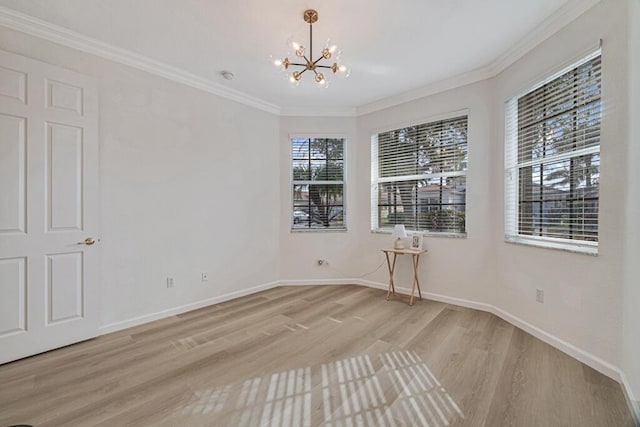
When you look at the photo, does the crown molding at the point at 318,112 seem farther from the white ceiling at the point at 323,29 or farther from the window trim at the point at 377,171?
the white ceiling at the point at 323,29

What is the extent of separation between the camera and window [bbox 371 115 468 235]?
367 cm

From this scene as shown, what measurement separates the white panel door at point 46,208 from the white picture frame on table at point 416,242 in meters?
3.57

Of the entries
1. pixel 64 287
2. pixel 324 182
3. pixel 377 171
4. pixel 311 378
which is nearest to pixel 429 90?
pixel 377 171

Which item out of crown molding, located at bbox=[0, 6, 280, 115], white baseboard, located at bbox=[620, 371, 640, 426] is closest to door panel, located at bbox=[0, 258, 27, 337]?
crown molding, located at bbox=[0, 6, 280, 115]

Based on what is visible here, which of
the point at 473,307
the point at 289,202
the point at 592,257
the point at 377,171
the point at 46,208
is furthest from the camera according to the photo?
the point at 289,202

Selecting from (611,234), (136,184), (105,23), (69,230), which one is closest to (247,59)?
(105,23)

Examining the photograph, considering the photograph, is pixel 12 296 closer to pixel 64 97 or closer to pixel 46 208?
pixel 46 208

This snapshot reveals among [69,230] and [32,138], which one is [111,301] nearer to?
[69,230]

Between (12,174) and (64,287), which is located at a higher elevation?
(12,174)

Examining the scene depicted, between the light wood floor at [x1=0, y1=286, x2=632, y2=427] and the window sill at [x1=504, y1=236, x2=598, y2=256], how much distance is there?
87cm

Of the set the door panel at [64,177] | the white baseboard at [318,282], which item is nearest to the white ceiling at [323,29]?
the door panel at [64,177]

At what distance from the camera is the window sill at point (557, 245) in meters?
2.27

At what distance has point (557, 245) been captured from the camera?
2.55 metres

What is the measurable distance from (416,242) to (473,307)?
3.32 ft
